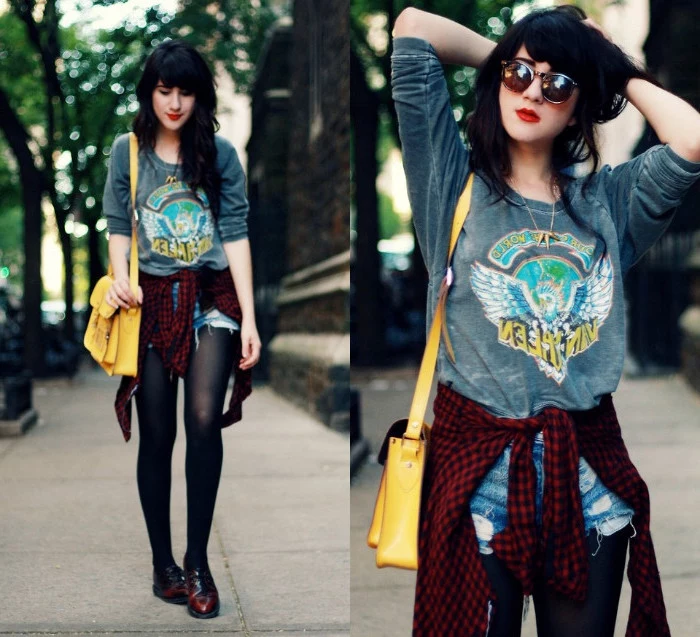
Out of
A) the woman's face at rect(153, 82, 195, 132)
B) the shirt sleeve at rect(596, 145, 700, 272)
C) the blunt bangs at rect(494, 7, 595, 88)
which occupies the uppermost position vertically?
the blunt bangs at rect(494, 7, 595, 88)

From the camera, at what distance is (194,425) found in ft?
11.6

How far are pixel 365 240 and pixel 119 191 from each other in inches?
347

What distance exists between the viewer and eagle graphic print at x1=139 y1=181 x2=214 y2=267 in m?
3.45

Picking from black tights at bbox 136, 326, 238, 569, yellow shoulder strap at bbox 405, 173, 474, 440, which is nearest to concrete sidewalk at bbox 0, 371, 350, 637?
black tights at bbox 136, 326, 238, 569

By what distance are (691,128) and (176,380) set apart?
203 centimetres

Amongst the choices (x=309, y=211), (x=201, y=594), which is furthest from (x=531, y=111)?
(x=309, y=211)

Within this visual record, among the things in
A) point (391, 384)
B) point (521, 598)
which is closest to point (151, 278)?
point (521, 598)

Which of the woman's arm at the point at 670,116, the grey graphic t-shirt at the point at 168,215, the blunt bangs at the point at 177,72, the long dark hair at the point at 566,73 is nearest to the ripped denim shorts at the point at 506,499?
the long dark hair at the point at 566,73

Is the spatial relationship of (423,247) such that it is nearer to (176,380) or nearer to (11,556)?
(176,380)

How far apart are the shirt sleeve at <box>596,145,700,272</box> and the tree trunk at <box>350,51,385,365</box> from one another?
9.97 meters

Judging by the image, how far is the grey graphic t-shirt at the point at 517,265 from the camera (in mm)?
1997

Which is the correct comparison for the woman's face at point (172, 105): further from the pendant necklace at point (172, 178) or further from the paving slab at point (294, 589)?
the paving slab at point (294, 589)

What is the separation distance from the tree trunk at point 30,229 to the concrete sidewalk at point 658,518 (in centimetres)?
270

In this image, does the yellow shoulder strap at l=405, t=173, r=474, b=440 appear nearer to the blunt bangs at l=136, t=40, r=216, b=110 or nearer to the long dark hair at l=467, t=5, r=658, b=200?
the long dark hair at l=467, t=5, r=658, b=200
